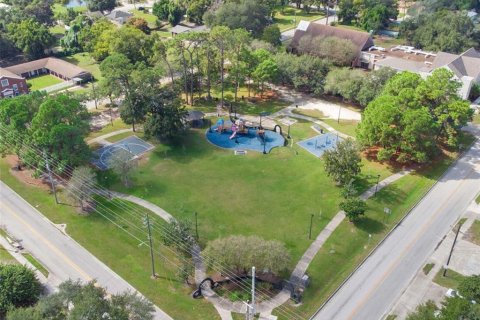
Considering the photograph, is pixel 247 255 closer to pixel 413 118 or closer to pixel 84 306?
pixel 84 306

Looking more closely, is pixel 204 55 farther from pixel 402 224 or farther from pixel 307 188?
pixel 402 224

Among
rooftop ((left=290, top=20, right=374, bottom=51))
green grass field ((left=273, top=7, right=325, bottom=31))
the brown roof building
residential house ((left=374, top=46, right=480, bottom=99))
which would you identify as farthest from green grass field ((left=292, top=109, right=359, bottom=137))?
green grass field ((left=273, top=7, right=325, bottom=31))

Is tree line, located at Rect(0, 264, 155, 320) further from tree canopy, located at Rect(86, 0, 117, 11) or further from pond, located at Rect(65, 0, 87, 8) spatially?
pond, located at Rect(65, 0, 87, 8)

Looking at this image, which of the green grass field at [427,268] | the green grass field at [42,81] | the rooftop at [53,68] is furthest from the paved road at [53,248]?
the rooftop at [53,68]

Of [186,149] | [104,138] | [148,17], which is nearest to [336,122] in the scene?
[186,149]

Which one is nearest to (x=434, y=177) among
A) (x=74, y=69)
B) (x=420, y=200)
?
(x=420, y=200)

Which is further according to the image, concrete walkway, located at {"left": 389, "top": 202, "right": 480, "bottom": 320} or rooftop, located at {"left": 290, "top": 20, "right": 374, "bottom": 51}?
rooftop, located at {"left": 290, "top": 20, "right": 374, "bottom": 51}

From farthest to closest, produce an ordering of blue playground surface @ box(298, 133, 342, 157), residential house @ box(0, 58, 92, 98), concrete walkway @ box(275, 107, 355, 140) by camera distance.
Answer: residential house @ box(0, 58, 92, 98)
concrete walkway @ box(275, 107, 355, 140)
blue playground surface @ box(298, 133, 342, 157)
